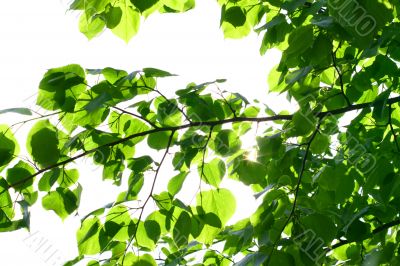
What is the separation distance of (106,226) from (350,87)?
96cm

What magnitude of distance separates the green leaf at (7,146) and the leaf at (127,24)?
43 centimetres

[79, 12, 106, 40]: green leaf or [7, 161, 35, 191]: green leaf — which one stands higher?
[79, 12, 106, 40]: green leaf

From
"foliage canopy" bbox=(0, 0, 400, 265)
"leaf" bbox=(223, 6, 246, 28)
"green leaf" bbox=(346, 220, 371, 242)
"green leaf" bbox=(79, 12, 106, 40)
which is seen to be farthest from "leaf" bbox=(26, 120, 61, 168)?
"green leaf" bbox=(346, 220, 371, 242)

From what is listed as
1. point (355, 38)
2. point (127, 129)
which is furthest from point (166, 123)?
point (355, 38)

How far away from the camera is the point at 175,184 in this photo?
4.84 feet

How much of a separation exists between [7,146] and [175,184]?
471mm

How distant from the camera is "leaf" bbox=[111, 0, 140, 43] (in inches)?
62.7

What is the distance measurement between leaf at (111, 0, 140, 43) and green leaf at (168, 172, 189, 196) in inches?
18.1

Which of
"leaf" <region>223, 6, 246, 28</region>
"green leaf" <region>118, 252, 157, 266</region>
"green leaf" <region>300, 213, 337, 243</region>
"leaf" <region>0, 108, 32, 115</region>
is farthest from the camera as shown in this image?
"leaf" <region>223, 6, 246, 28</region>

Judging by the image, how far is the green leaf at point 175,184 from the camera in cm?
147

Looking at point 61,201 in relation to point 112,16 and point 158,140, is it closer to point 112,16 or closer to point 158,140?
point 158,140

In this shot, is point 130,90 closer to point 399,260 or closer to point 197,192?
point 197,192

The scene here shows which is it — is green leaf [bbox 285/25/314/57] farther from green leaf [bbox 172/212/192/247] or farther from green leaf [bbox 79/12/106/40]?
green leaf [bbox 79/12/106/40]

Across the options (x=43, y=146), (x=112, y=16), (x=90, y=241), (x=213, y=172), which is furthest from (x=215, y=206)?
(x=112, y=16)
